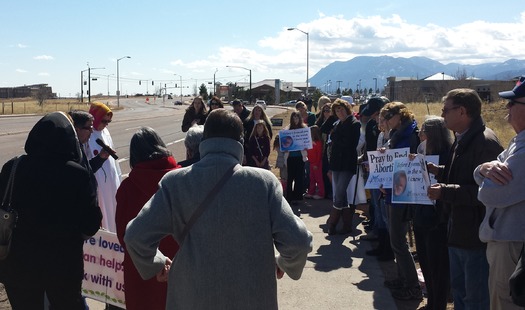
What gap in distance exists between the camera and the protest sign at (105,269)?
4555mm

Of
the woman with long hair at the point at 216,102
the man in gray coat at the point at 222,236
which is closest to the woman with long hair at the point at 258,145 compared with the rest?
the woman with long hair at the point at 216,102

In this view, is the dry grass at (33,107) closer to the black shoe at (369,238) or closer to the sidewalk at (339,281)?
the black shoe at (369,238)

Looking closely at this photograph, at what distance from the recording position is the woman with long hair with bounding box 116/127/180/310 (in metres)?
3.70

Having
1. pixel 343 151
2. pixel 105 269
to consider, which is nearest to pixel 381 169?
pixel 343 151

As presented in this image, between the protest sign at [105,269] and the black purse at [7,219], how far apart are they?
3.73ft

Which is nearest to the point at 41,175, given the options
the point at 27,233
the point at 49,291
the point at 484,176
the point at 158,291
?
the point at 27,233

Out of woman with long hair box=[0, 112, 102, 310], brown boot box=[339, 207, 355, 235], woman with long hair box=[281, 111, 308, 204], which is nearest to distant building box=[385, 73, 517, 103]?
woman with long hair box=[281, 111, 308, 204]

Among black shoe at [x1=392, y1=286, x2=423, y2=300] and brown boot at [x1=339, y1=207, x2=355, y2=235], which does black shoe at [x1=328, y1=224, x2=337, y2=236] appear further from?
black shoe at [x1=392, y1=286, x2=423, y2=300]

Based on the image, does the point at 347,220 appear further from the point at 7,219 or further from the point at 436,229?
the point at 7,219

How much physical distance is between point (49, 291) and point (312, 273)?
3454 millimetres

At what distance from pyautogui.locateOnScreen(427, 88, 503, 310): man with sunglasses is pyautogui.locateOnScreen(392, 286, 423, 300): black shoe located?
1354 millimetres

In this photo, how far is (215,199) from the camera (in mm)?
2674

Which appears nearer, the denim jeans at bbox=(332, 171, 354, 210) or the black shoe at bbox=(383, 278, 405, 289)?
the black shoe at bbox=(383, 278, 405, 289)

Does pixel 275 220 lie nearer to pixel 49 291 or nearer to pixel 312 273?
pixel 49 291
